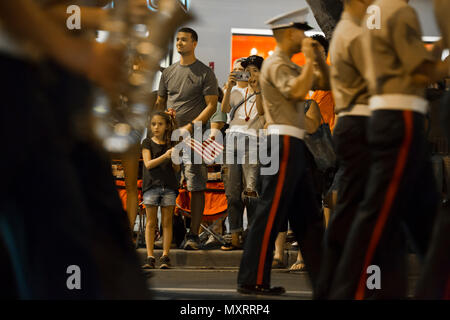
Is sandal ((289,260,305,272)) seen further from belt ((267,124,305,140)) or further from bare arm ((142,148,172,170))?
belt ((267,124,305,140))

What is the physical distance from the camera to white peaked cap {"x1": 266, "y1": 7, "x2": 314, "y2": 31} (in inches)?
211

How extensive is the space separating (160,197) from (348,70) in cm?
362

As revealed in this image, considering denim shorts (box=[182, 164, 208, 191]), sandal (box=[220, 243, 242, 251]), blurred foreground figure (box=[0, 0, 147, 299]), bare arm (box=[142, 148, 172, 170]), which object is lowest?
sandal (box=[220, 243, 242, 251])

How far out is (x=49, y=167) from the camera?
2006 millimetres

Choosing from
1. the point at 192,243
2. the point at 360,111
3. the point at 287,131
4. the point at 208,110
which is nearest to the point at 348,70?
the point at 360,111

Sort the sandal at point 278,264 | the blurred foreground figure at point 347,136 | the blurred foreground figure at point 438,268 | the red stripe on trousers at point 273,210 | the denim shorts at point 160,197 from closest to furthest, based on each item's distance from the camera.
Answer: the blurred foreground figure at point 438,268 → the blurred foreground figure at point 347,136 → the red stripe on trousers at point 273,210 → the denim shorts at point 160,197 → the sandal at point 278,264

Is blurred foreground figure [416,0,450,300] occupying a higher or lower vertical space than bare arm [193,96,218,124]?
lower

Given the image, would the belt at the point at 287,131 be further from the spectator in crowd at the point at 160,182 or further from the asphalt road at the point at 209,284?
the spectator in crowd at the point at 160,182

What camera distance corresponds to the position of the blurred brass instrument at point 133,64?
7.02 ft

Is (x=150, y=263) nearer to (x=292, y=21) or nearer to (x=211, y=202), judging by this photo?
(x=211, y=202)

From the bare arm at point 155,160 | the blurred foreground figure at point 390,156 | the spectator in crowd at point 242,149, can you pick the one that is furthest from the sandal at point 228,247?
the blurred foreground figure at point 390,156

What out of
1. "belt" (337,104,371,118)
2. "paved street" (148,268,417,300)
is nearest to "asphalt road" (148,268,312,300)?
"paved street" (148,268,417,300)

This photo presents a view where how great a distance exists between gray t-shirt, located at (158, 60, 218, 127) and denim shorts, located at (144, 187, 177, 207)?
29.9 inches
